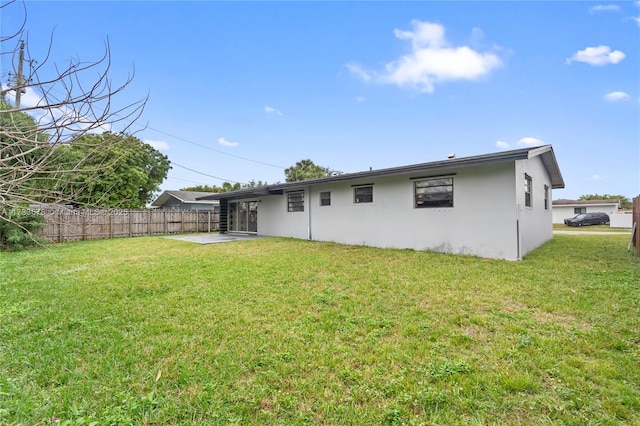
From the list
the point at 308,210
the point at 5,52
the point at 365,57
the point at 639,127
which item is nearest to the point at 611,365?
the point at 5,52

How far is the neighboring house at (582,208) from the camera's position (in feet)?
91.2

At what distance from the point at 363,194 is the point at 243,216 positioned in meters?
8.88

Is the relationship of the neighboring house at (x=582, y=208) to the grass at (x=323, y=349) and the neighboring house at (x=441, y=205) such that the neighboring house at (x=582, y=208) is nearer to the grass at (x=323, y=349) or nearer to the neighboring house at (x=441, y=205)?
the neighboring house at (x=441, y=205)

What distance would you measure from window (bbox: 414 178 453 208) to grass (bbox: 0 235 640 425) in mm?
3129

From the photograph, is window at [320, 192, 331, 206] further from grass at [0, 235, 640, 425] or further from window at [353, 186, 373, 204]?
grass at [0, 235, 640, 425]

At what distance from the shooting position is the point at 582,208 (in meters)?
29.0

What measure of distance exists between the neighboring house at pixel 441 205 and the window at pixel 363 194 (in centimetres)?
4

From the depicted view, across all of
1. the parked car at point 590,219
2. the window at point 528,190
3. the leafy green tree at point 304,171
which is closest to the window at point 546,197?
the window at point 528,190

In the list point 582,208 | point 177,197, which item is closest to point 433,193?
point 177,197

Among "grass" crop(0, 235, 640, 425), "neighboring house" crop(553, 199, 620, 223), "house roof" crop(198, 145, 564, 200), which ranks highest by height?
"house roof" crop(198, 145, 564, 200)

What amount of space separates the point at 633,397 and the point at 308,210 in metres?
11.1

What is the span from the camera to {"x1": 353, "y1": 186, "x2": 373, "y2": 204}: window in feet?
34.1

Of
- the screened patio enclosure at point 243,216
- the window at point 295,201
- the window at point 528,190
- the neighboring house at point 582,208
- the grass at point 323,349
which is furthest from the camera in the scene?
the neighboring house at point 582,208

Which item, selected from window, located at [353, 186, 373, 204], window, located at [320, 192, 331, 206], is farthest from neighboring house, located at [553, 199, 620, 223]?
window, located at [320, 192, 331, 206]
